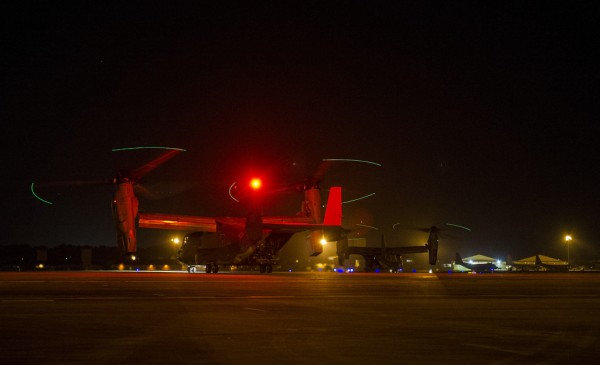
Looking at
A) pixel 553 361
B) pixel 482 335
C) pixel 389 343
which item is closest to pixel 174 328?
pixel 389 343

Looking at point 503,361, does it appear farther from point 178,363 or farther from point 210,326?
point 210,326

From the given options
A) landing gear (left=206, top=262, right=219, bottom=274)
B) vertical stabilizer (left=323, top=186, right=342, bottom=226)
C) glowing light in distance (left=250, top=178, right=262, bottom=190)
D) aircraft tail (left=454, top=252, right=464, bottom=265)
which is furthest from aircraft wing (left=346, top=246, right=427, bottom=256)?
aircraft tail (left=454, top=252, right=464, bottom=265)

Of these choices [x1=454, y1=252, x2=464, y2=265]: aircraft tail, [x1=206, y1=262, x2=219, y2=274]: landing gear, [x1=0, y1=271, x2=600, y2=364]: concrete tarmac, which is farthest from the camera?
[x1=454, y1=252, x2=464, y2=265]: aircraft tail

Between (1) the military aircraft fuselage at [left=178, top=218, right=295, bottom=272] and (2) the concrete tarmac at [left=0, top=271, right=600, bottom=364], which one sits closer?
(2) the concrete tarmac at [left=0, top=271, right=600, bottom=364]

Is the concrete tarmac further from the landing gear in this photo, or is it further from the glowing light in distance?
the landing gear

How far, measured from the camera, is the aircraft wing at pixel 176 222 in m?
47.0

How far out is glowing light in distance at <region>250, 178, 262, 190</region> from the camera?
45903 mm

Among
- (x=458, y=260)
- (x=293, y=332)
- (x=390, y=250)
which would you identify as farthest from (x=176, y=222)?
(x=458, y=260)

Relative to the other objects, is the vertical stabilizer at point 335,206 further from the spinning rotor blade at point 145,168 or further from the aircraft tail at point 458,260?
the aircraft tail at point 458,260

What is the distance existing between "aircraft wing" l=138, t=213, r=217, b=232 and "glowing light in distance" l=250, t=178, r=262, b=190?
224 inches

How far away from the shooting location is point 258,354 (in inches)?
349

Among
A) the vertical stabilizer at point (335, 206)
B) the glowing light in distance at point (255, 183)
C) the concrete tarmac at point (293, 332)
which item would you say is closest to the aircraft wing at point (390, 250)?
the vertical stabilizer at point (335, 206)

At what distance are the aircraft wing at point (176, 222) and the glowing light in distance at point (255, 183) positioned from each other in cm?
570

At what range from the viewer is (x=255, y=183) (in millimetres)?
47031
